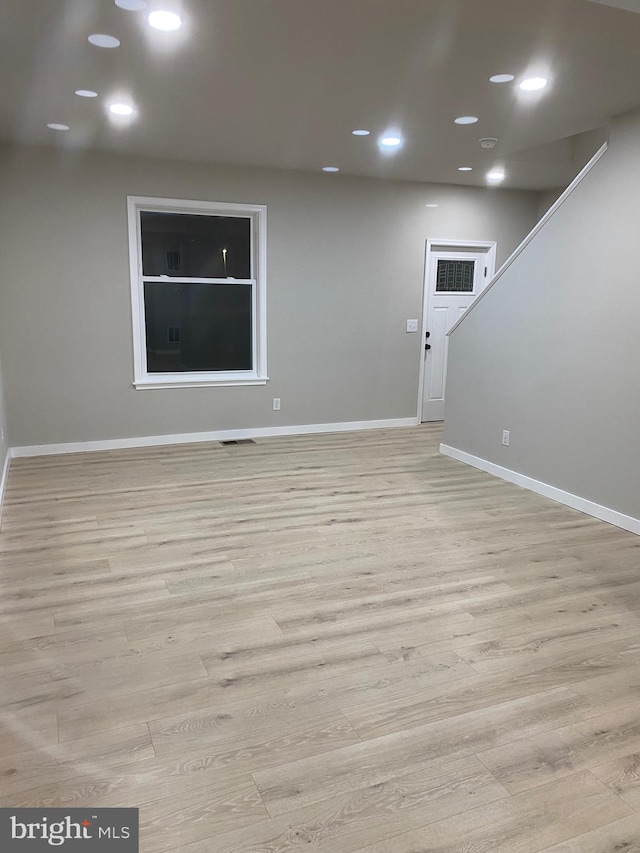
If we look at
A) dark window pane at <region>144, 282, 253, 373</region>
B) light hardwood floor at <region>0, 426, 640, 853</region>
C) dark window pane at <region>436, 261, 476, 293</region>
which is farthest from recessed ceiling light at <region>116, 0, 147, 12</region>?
dark window pane at <region>436, 261, 476, 293</region>

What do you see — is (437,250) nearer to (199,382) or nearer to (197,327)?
(197,327)

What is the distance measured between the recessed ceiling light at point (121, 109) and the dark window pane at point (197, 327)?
1.89 metres

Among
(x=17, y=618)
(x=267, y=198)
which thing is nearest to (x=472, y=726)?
(x=17, y=618)

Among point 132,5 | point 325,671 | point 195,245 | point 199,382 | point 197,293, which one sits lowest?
point 325,671

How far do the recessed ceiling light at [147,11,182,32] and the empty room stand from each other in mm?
19

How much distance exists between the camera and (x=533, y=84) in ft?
11.5

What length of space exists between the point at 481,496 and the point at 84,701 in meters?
3.15

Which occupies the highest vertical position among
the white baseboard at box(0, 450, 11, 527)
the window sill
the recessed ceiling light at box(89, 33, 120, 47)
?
the recessed ceiling light at box(89, 33, 120, 47)

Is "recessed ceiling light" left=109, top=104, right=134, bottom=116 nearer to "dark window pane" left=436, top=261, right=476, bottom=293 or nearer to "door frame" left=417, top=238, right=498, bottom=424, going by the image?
"door frame" left=417, top=238, right=498, bottom=424

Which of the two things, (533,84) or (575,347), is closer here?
(533,84)

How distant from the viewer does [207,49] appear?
3072 mm

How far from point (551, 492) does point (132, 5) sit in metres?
3.86

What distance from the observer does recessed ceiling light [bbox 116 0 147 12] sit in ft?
8.48

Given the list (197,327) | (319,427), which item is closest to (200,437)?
(197,327)
